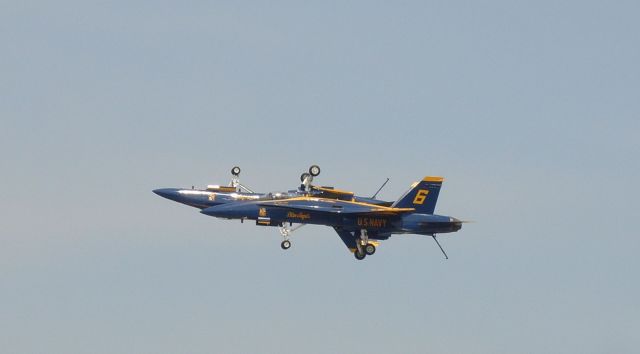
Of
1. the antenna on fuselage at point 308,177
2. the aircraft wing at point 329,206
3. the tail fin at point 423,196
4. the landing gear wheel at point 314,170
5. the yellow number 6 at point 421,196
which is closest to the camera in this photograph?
the aircraft wing at point 329,206

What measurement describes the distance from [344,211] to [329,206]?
1.31 meters

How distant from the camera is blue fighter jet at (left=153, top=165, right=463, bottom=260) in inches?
4656

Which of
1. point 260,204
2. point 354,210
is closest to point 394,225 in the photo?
point 354,210

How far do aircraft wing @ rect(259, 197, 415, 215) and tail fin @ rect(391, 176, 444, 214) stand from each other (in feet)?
3.90

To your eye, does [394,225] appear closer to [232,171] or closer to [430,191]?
[430,191]

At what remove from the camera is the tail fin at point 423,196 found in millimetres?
120188

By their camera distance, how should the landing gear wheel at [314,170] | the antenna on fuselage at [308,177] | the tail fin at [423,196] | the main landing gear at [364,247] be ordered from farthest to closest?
the main landing gear at [364,247] < the tail fin at [423,196] < the antenna on fuselage at [308,177] < the landing gear wheel at [314,170]

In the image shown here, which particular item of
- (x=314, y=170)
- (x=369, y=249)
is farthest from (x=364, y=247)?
(x=314, y=170)

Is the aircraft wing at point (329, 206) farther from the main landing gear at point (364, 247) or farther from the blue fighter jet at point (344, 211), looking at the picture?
the main landing gear at point (364, 247)

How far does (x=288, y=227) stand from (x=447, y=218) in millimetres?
13384

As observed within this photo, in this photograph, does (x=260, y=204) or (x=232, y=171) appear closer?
(x=260, y=204)

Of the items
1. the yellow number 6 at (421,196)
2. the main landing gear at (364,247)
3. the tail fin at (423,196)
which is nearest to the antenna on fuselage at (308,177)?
the main landing gear at (364,247)

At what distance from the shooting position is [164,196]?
12325cm

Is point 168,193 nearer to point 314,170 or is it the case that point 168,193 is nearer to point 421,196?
point 314,170
